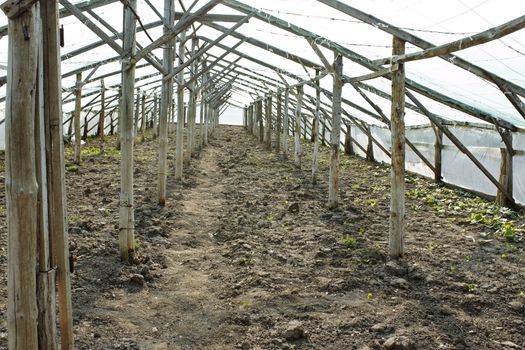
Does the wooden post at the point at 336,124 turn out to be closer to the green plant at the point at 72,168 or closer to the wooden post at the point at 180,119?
the wooden post at the point at 180,119

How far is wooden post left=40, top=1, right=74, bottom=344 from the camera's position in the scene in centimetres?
274

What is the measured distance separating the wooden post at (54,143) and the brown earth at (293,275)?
4.39 ft

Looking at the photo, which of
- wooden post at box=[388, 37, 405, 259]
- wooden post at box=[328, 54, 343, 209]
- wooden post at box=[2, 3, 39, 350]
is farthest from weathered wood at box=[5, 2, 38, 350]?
wooden post at box=[328, 54, 343, 209]

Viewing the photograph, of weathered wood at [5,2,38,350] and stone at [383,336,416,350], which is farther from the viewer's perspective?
stone at [383,336,416,350]

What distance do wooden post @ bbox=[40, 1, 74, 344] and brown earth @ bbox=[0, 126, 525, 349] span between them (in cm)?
134

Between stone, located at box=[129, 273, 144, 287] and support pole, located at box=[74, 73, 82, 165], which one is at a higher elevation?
support pole, located at box=[74, 73, 82, 165]

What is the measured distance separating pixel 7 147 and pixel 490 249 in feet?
19.4

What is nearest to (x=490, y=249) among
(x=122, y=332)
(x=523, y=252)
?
(x=523, y=252)

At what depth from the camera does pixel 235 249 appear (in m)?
6.75

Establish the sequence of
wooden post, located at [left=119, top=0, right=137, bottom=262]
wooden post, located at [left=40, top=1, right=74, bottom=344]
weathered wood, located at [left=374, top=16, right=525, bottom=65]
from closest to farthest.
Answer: wooden post, located at [left=40, top=1, right=74, bottom=344], weathered wood, located at [left=374, top=16, right=525, bottom=65], wooden post, located at [left=119, top=0, right=137, bottom=262]

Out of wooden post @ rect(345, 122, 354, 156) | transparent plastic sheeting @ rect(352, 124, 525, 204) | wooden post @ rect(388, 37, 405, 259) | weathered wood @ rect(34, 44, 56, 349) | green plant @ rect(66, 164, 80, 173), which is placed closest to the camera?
weathered wood @ rect(34, 44, 56, 349)

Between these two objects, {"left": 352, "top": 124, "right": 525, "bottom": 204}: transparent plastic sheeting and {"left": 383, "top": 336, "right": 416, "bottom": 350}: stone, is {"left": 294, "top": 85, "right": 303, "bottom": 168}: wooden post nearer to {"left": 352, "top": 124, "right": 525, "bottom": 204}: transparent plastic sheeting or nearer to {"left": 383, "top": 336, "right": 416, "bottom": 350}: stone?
{"left": 352, "top": 124, "right": 525, "bottom": 204}: transparent plastic sheeting

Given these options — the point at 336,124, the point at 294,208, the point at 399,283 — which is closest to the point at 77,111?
the point at 294,208

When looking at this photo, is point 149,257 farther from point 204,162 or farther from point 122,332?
point 204,162
